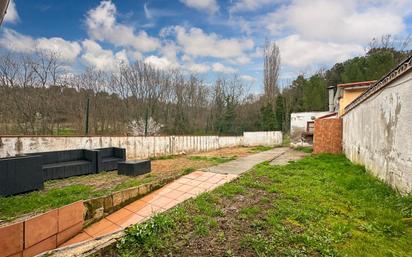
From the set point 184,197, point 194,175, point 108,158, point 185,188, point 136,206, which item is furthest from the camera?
point 108,158

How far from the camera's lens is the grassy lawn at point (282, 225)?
6.68ft

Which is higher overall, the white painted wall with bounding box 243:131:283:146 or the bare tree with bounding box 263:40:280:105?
the bare tree with bounding box 263:40:280:105

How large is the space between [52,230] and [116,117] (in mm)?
11339

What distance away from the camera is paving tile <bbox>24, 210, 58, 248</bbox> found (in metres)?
2.06

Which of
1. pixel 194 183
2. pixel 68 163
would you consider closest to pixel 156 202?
pixel 194 183

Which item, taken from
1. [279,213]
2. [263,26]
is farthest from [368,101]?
[263,26]

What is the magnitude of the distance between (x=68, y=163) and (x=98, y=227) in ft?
11.6

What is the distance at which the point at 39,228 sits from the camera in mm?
2168

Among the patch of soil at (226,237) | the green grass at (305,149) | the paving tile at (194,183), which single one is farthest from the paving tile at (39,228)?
the green grass at (305,149)

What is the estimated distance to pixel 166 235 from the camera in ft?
7.59

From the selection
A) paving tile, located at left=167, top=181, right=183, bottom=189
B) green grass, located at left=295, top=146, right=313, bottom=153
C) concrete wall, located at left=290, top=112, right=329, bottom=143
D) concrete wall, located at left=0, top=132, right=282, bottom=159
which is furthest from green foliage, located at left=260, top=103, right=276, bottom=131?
paving tile, located at left=167, top=181, right=183, bottom=189

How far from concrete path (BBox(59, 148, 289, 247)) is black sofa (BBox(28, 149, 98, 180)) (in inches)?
108

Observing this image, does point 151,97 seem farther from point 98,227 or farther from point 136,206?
point 98,227

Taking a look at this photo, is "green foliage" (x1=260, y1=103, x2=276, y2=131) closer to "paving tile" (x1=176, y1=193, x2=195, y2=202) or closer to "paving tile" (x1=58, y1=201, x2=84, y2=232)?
"paving tile" (x1=176, y1=193, x2=195, y2=202)
